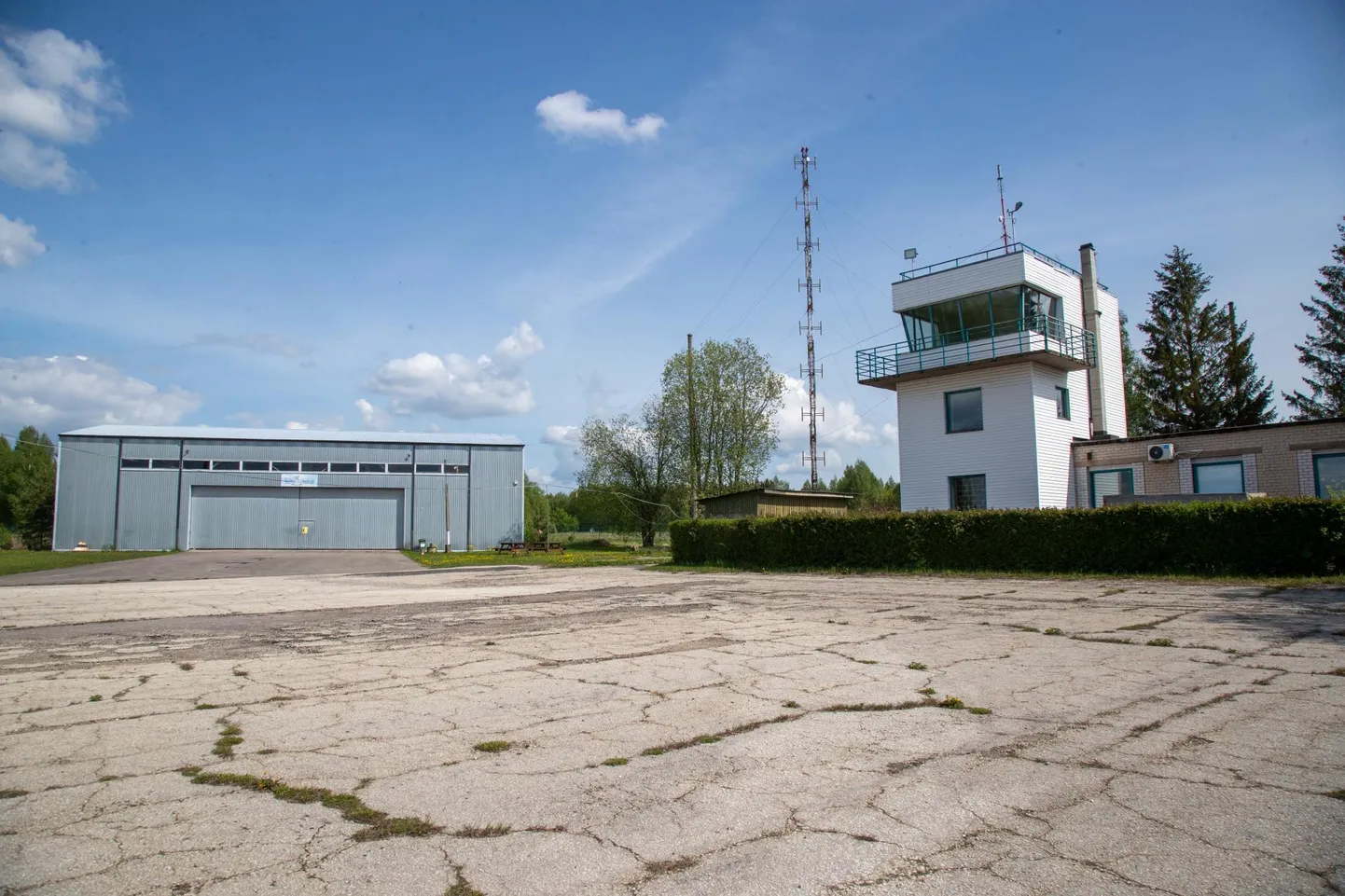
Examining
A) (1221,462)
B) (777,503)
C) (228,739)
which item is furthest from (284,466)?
(228,739)

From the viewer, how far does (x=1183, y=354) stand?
4144 cm

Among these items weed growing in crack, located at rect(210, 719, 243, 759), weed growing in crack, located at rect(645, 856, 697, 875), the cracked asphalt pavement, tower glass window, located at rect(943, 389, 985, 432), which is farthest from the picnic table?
weed growing in crack, located at rect(645, 856, 697, 875)

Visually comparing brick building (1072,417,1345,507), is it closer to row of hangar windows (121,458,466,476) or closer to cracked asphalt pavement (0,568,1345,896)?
cracked asphalt pavement (0,568,1345,896)

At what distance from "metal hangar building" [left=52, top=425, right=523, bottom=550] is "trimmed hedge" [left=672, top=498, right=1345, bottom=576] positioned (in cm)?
3375

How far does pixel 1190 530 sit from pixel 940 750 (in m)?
14.9

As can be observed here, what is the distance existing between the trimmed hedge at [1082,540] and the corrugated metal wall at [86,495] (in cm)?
4565

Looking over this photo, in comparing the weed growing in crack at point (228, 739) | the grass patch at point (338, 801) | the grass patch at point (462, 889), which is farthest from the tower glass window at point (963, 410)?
the grass patch at point (462, 889)

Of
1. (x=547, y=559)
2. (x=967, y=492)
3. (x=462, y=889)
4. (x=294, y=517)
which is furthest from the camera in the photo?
(x=294, y=517)

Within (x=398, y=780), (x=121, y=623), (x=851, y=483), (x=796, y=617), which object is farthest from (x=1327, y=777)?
(x=851, y=483)

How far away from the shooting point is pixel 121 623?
12.6 meters

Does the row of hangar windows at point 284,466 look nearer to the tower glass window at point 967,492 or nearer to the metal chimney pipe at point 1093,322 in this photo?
the tower glass window at point 967,492

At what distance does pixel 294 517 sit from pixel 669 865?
5594 centimetres

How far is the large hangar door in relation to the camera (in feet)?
171

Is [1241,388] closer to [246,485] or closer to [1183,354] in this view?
[1183,354]
